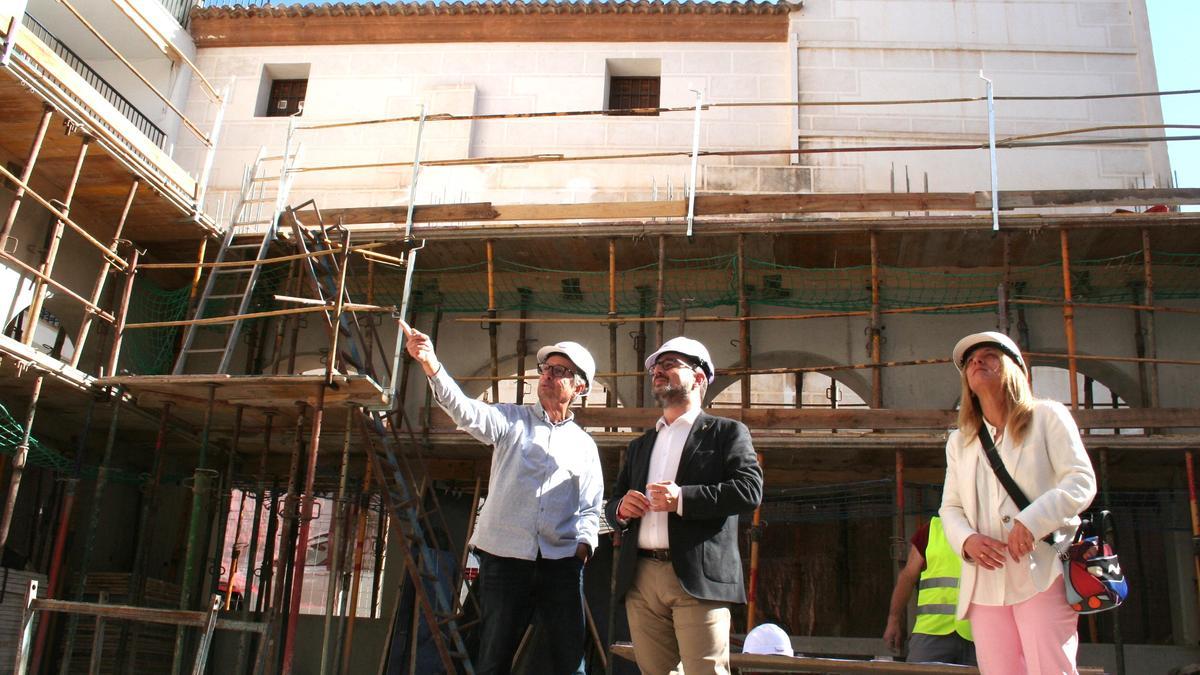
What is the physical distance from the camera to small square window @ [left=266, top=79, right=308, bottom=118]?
14.6 meters

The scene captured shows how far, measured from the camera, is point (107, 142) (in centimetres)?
1000

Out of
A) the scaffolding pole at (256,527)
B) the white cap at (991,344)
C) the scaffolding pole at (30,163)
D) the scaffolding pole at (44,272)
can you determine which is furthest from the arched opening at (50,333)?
the white cap at (991,344)

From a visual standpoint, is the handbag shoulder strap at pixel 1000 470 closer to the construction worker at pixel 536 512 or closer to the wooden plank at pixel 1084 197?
the construction worker at pixel 536 512

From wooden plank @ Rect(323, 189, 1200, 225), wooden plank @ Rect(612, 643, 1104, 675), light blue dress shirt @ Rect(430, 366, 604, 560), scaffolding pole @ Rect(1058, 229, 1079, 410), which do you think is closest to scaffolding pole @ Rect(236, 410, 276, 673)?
wooden plank @ Rect(323, 189, 1200, 225)

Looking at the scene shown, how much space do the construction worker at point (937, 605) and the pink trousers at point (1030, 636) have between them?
2595mm

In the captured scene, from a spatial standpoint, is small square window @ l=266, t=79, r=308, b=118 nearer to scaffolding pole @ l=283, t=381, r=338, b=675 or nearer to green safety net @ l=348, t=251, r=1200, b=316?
green safety net @ l=348, t=251, r=1200, b=316

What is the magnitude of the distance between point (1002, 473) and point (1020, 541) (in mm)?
301

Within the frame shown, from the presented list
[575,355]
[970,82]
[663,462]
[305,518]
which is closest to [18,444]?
[305,518]

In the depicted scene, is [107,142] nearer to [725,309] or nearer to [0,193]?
[0,193]

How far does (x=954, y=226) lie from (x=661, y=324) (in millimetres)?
3064

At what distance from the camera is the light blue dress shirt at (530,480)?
16.5ft

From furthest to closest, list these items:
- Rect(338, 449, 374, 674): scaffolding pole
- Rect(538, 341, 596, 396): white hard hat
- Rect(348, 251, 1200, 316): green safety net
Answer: Rect(348, 251, 1200, 316): green safety net → Rect(338, 449, 374, 674): scaffolding pole → Rect(538, 341, 596, 396): white hard hat

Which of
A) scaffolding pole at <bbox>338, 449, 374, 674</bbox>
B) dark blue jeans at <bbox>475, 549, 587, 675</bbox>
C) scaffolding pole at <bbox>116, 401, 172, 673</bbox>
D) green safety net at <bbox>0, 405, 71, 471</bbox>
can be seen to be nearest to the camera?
dark blue jeans at <bbox>475, 549, 587, 675</bbox>

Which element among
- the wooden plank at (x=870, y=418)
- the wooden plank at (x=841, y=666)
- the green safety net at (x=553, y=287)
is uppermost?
the green safety net at (x=553, y=287)
